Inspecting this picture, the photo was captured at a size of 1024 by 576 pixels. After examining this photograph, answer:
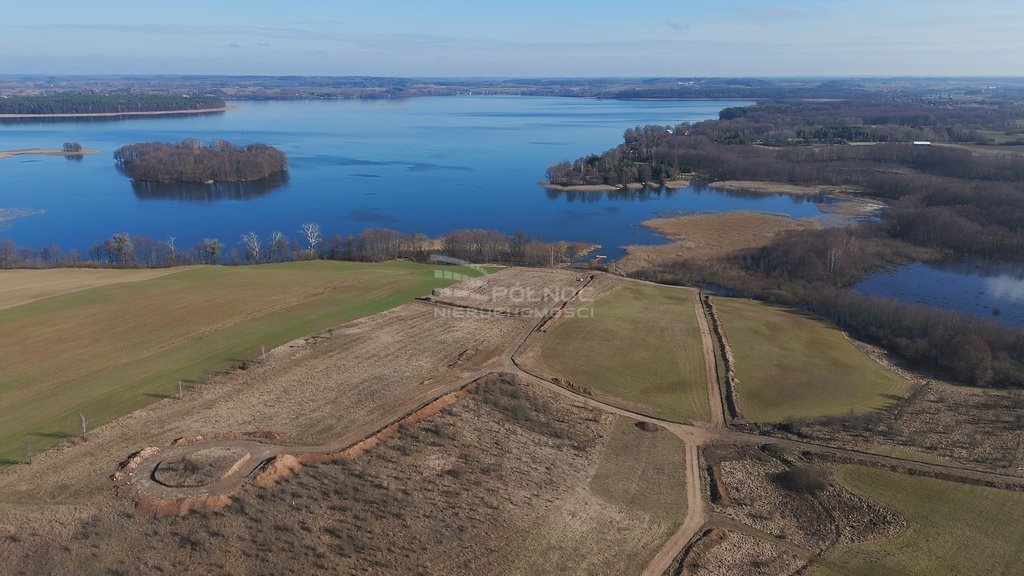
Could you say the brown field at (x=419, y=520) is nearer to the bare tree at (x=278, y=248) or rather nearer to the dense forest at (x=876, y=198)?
the dense forest at (x=876, y=198)

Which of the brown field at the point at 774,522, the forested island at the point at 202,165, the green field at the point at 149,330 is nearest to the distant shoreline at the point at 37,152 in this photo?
the forested island at the point at 202,165

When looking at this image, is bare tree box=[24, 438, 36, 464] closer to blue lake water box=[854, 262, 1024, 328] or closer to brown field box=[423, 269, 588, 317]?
brown field box=[423, 269, 588, 317]

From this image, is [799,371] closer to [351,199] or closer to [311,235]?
[311,235]

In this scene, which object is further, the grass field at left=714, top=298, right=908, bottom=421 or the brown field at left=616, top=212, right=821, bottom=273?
the brown field at left=616, top=212, right=821, bottom=273

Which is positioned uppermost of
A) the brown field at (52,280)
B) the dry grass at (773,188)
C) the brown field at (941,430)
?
the dry grass at (773,188)

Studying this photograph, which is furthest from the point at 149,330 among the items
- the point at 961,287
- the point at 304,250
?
the point at 961,287

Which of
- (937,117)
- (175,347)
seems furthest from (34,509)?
(937,117)

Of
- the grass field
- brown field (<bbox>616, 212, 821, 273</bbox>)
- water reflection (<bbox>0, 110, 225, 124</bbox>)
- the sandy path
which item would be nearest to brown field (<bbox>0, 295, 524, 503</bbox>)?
the sandy path
